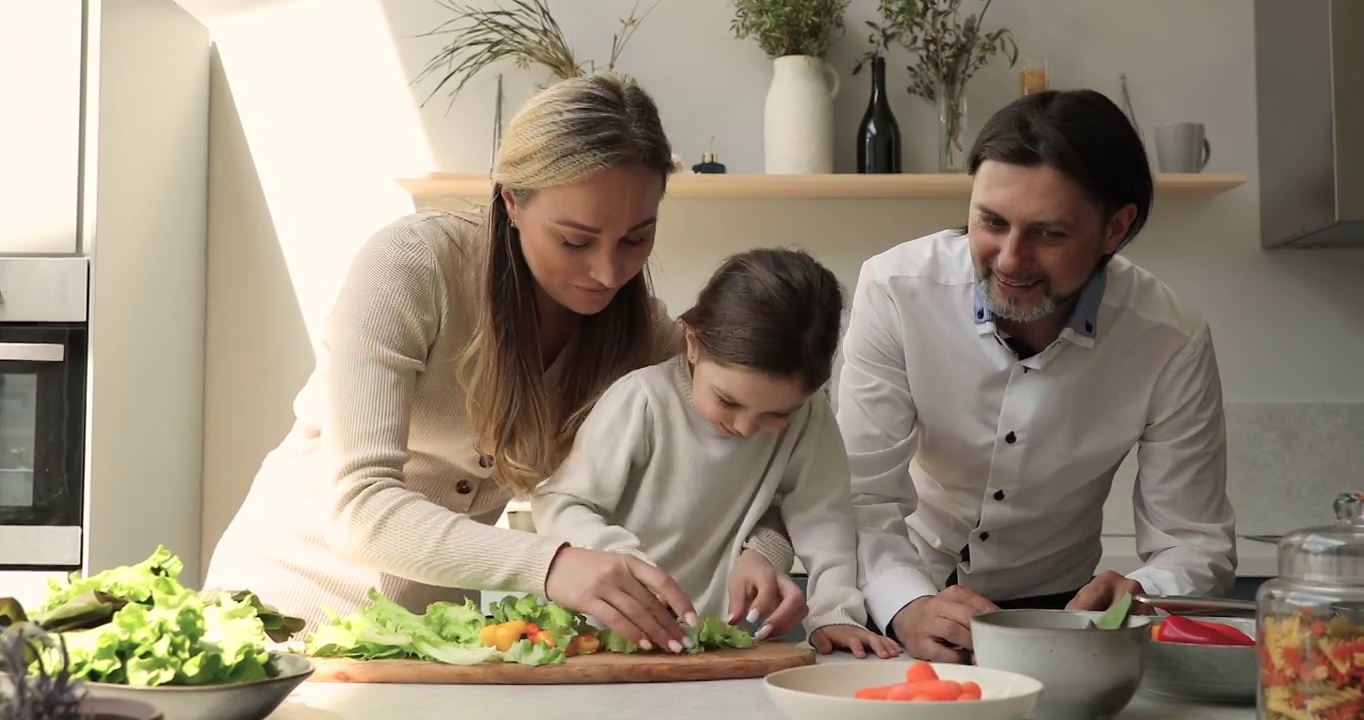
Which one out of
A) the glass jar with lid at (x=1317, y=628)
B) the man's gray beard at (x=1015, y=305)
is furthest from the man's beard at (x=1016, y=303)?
the glass jar with lid at (x=1317, y=628)

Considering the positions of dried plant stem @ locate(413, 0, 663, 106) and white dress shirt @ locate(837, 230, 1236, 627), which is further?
dried plant stem @ locate(413, 0, 663, 106)

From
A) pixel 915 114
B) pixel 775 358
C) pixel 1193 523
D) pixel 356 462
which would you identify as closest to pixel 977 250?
pixel 775 358

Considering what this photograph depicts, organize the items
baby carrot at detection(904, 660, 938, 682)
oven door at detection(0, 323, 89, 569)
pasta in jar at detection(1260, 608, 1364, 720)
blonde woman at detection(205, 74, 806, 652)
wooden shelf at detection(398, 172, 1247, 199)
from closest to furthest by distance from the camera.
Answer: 1. pasta in jar at detection(1260, 608, 1364, 720)
2. baby carrot at detection(904, 660, 938, 682)
3. blonde woman at detection(205, 74, 806, 652)
4. oven door at detection(0, 323, 89, 569)
5. wooden shelf at detection(398, 172, 1247, 199)

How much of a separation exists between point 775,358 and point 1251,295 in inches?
82.7

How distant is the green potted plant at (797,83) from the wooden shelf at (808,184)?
0.22 ft

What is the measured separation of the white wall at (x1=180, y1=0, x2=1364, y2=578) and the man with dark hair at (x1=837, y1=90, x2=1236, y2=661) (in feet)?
4.14

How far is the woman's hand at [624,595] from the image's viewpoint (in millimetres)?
1384

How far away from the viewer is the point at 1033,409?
2049mm

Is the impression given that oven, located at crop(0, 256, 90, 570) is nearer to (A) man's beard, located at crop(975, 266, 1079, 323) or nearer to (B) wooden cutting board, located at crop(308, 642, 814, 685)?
(B) wooden cutting board, located at crop(308, 642, 814, 685)

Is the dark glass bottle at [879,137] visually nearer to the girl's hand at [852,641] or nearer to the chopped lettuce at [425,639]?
the girl's hand at [852,641]

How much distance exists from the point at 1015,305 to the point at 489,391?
0.78m

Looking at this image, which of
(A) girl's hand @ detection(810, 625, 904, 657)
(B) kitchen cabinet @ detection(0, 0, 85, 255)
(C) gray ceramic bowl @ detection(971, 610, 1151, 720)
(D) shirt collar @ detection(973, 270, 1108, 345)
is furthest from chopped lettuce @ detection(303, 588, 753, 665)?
(B) kitchen cabinet @ detection(0, 0, 85, 255)

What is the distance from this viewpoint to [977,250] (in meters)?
1.93

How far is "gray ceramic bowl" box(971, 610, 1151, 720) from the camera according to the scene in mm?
1084
